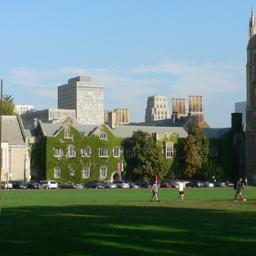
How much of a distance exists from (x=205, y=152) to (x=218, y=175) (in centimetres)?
485

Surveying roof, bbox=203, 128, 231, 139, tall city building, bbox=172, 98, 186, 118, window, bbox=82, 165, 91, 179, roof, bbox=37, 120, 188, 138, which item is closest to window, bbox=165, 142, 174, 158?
roof, bbox=37, 120, 188, 138

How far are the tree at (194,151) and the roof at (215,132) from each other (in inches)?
275

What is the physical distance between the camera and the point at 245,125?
122125 millimetres

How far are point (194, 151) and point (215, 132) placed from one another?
12.9m

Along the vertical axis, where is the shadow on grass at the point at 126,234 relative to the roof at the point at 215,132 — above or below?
below

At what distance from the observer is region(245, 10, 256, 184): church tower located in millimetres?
116125

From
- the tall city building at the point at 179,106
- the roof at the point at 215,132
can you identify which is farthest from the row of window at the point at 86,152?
the tall city building at the point at 179,106

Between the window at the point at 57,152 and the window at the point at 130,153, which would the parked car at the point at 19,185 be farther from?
the window at the point at 130,153

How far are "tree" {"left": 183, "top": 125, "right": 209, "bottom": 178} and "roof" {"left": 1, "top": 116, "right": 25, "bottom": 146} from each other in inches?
1061

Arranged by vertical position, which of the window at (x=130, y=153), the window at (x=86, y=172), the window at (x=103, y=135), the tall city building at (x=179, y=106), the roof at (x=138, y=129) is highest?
the tall city building at (x=179, y=106)

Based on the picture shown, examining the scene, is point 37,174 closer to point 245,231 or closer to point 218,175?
point 218,175

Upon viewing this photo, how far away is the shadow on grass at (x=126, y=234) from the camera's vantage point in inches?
679

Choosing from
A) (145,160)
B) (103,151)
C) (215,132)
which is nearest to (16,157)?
(103,151)

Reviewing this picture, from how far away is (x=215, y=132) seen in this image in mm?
124438
